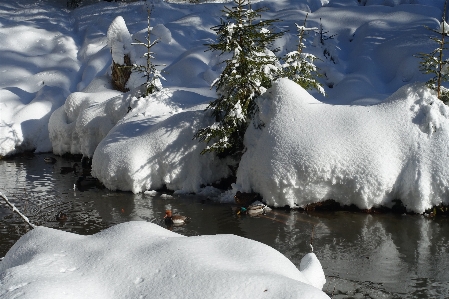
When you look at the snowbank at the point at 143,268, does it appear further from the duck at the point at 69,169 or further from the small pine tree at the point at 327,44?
the small pine tree at the point at 327,44

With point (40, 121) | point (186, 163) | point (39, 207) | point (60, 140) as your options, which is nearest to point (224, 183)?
point (186, 163)

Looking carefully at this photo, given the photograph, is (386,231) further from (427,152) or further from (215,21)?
(215,21)

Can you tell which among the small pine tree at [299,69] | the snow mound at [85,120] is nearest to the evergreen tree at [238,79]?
the small pine tree at [299,69]

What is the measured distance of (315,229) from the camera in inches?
504

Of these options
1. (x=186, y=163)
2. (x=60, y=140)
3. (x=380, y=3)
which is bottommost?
(x=60, y=140)

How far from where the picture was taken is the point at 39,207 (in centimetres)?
1488

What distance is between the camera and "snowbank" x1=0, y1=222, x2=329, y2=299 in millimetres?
5297

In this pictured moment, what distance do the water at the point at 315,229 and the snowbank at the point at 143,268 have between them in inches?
139

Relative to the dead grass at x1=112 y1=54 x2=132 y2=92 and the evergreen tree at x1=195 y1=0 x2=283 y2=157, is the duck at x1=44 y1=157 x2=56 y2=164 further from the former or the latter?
the evergreen tree at x1=195 y1=0 x2=283 y2=157

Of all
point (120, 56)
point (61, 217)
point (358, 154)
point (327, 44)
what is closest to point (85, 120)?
point (120, 56)

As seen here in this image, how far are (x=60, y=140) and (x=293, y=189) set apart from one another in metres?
14.1

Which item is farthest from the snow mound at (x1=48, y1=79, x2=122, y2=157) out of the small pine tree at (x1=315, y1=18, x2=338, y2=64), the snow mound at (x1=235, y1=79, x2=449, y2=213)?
the small pine tree at (x1=315, y1=18, x2=338, y2=64)

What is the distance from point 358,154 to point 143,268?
9.83 metres

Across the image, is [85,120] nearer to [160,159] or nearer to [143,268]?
[160,159]
